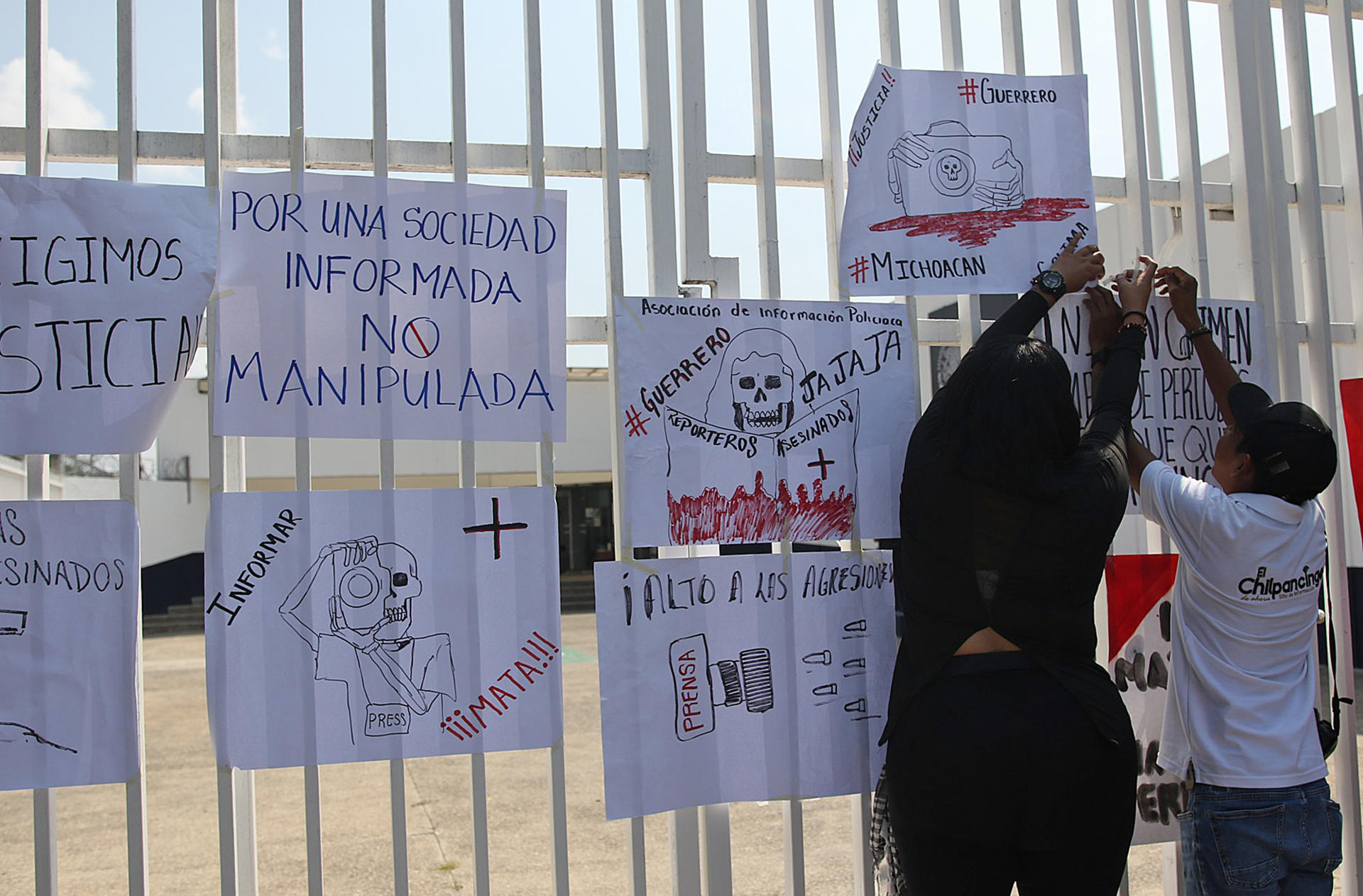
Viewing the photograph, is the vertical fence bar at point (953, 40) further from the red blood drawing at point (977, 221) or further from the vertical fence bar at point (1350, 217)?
the vertical fence bar at point (1350, 217)

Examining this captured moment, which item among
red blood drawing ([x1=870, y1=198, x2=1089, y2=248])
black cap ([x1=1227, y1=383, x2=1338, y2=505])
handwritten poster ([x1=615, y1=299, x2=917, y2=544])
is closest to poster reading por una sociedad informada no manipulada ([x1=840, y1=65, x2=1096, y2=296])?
red blood drawing ([x1=870, y1=198, x2=1089, y2=248])

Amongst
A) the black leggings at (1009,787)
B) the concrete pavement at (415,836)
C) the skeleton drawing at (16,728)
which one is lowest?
the concrete pavement at (415,836)

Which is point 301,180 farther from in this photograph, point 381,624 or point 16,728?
point 16,728

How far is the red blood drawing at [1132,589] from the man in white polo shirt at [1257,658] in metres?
0.38

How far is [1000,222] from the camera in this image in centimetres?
269

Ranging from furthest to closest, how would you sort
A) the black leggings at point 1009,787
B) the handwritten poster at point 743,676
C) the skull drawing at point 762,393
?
the skull drawing at point 762,393
the handwritten poster at point 743,676
the black leggings at point 1009,787

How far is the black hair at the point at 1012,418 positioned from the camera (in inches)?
76.6

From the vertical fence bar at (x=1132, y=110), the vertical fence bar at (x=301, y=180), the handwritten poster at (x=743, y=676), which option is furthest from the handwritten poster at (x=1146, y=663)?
the vertical fence bar at (x=301, y=180)

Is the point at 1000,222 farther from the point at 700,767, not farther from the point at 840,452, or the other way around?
the point at 700,767

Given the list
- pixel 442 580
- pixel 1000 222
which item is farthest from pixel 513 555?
pixel 1000 222

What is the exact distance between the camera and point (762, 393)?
2.49 m

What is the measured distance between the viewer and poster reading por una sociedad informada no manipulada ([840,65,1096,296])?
2.61m

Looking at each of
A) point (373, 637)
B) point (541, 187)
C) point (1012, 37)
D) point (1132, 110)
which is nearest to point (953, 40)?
point (1012, 37)

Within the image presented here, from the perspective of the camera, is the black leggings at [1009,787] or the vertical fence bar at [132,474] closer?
the black leggings at [1009,787]
